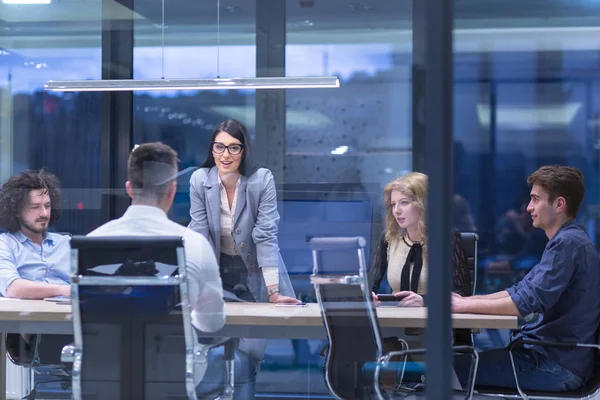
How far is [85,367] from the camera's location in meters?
3.27

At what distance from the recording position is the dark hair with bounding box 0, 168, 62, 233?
415 cm

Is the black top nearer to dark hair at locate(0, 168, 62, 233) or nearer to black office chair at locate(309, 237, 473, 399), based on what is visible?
black office chair at locate(309, 237, 473, 399)

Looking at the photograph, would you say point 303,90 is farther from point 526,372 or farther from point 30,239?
point 526,372

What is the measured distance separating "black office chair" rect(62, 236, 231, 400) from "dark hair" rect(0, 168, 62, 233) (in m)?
0.98

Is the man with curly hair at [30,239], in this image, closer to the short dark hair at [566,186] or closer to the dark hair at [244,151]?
the dark hair at [244,151]

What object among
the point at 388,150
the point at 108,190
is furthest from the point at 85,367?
the point at 388,150

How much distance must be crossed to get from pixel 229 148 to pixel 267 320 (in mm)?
1259

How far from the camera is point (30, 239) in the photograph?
405 centimetres

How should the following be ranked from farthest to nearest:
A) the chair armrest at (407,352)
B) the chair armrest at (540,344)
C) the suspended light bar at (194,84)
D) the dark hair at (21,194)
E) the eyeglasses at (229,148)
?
the suspended light bar at (194,84) → the eyeglasses at (229,148) → the dark hair at (21,194) → the chair armrest at (540,344) → the chair armrest at (407,352)

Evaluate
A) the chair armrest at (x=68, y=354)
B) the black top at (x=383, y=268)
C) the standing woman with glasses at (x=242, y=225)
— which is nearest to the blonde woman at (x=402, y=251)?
the black top at (x=383, y=268)

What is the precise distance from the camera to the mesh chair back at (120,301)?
3.17 m

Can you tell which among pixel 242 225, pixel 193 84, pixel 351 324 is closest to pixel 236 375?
pixel 351 324

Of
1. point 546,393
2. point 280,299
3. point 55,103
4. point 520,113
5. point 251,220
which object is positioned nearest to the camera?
point 546,393

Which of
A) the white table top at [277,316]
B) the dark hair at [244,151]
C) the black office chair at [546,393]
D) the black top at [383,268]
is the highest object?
the dark hair at [244,151]
